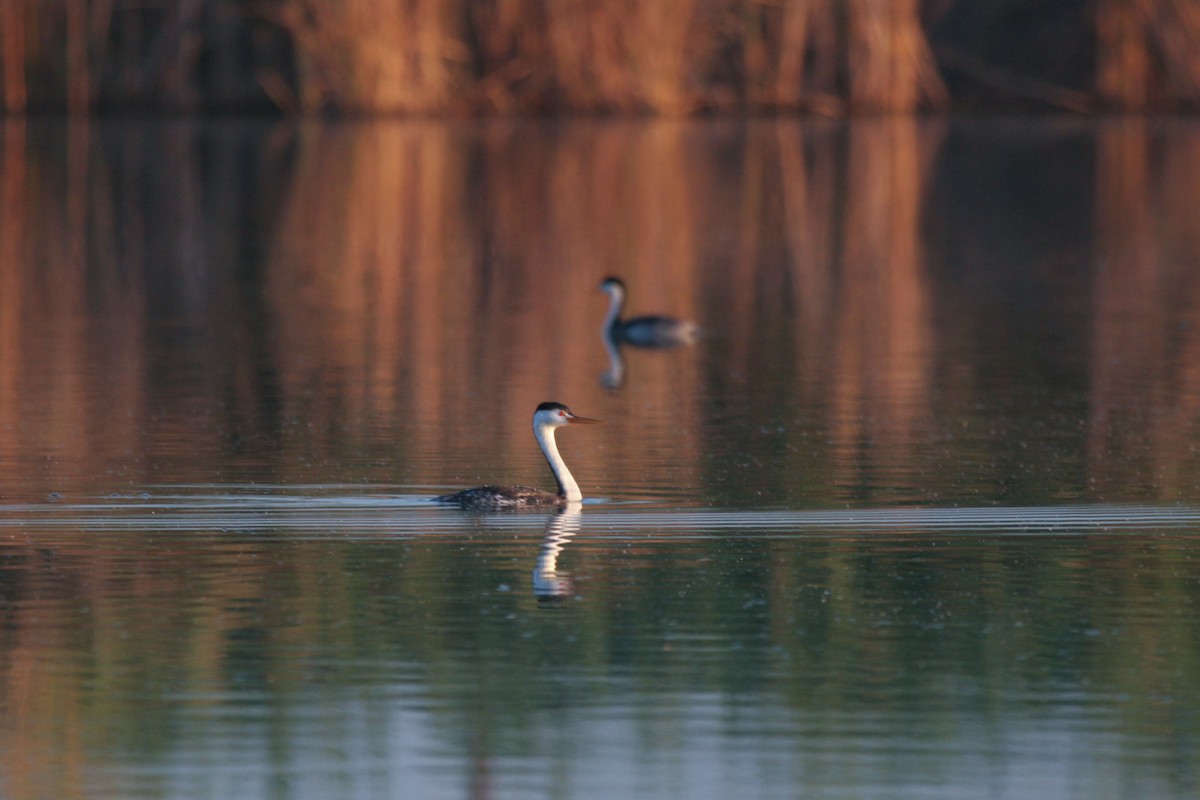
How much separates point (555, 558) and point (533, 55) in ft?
107

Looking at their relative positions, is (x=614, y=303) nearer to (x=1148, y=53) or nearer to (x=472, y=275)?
(x=472, y=275)

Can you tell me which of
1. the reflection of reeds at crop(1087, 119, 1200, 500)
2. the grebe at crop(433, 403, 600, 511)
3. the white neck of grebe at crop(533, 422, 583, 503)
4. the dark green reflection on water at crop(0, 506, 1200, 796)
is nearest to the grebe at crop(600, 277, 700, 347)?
the reflection of reeds at crop(1087, 119, 1200, 500)

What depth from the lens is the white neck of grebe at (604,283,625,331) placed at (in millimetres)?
19438

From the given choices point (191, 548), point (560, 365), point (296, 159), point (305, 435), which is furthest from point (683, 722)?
point (296, 159)

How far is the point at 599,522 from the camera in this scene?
36.6 feet

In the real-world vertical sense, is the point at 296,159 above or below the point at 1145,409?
above

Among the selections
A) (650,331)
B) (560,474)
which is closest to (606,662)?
(560,474)

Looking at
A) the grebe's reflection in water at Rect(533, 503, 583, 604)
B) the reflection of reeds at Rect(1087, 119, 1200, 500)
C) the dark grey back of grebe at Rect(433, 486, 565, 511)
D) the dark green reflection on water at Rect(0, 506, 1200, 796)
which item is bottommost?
the dark green reflection on water at Rect(0, 506, 1200, 796)

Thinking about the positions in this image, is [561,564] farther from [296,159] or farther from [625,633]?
[296,159]

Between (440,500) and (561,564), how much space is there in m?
1.47

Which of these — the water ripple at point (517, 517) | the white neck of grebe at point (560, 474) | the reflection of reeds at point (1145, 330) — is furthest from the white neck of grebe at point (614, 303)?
the water ripple at point (517, 517)

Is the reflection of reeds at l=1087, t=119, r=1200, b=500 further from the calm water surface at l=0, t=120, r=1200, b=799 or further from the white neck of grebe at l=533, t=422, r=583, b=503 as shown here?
the white neck of grebe at l=533, t=422, r=583, b=503

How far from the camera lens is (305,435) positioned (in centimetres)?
1370

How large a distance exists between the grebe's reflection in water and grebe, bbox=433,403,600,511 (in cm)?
7
